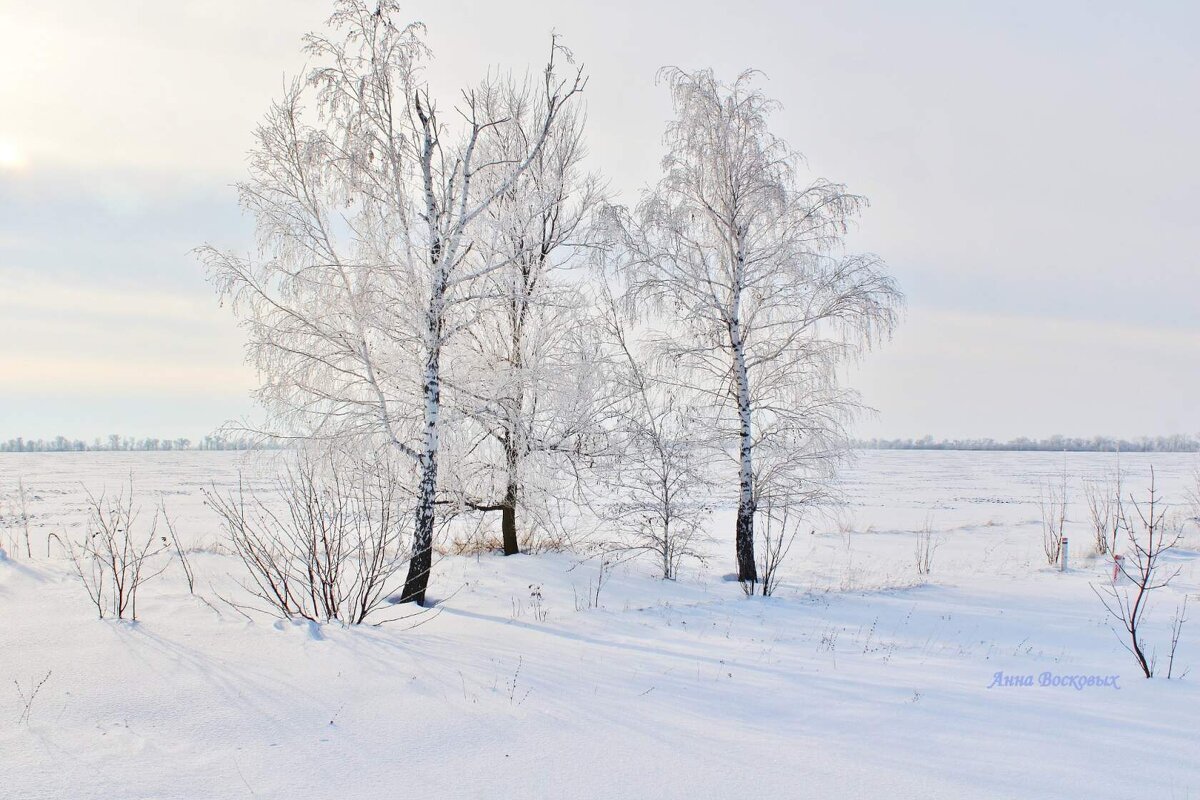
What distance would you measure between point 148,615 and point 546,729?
5049 mm

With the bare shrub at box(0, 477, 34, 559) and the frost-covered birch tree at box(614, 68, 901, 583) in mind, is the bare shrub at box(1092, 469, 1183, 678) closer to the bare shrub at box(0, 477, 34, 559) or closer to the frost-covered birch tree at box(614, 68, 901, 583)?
the frost-covered birch tree at box(614, 68, 901, 583)

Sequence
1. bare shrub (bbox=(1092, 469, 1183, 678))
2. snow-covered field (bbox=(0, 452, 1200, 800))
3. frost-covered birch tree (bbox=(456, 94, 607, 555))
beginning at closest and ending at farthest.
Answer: snow-covered field (bbox=(0, 452, 1200, 800))
bare shrub (bbox=(1092, 469, 1183, 678))
frost-covered birch tree (bbox=(456, 94, 607, 555))

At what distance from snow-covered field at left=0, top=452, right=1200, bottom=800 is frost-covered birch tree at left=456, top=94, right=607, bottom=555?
3.00 metres

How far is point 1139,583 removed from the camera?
11758 millimetres

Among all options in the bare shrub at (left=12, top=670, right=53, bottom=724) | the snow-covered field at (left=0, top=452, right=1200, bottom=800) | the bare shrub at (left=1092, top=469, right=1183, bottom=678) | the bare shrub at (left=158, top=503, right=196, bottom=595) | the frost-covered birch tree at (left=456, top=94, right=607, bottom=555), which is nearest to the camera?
the snow-covered field at (left=0, top=452, right=1200, bottom=800)

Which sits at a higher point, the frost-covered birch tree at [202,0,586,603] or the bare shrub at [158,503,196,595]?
the frost-covered birch tree at [202,0,586,603]

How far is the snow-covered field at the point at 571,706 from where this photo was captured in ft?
11.8

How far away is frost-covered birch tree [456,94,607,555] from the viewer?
10797 mm

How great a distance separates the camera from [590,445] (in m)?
12.7

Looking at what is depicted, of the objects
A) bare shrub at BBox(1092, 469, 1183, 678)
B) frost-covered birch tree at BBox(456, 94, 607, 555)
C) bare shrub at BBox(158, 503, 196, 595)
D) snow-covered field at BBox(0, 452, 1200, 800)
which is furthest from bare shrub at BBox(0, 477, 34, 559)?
bare shrub at BBox(1092, 469, 1183, 678)

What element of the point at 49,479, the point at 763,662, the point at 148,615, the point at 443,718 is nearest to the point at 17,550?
the point at 148,615

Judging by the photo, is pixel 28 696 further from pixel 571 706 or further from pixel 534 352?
Result: pixel 534 352

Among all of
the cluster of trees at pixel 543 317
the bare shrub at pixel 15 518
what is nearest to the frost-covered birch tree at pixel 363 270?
the cluster of trees at pixel 543 317

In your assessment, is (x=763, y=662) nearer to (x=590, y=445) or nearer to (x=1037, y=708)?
(x=1037, y=708)
